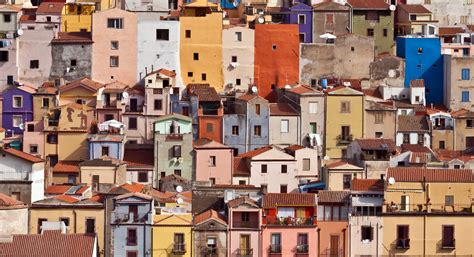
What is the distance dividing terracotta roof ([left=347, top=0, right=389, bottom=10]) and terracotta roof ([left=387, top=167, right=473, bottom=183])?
1942cm

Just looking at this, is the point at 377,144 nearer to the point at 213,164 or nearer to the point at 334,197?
the point at 213,164

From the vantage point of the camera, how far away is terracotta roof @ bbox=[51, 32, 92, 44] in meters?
96.5

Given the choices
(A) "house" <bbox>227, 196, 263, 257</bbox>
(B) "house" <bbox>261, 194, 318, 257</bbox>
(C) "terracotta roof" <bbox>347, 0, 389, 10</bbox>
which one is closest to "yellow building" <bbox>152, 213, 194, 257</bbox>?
(A) "house" <bbox>227, 196, 263, 257</bbox>

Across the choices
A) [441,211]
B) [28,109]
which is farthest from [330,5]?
[441,211]

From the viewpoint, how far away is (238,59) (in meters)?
98.3

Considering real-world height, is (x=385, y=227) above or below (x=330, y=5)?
below

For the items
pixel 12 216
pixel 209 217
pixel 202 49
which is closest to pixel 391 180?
pixel 209 217

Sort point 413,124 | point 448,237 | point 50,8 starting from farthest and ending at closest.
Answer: point 50,8
point 413,124
point 448,237

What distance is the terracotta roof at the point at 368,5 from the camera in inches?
4006

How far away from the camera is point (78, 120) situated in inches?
3588

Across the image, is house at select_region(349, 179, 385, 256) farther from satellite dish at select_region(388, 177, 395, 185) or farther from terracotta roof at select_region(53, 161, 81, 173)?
terracotta roof at select_region(53, 161, 81, 173)

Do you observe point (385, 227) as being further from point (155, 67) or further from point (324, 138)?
point (155, 67)

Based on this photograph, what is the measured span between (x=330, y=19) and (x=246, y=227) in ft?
75.7

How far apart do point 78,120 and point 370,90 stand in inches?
577
